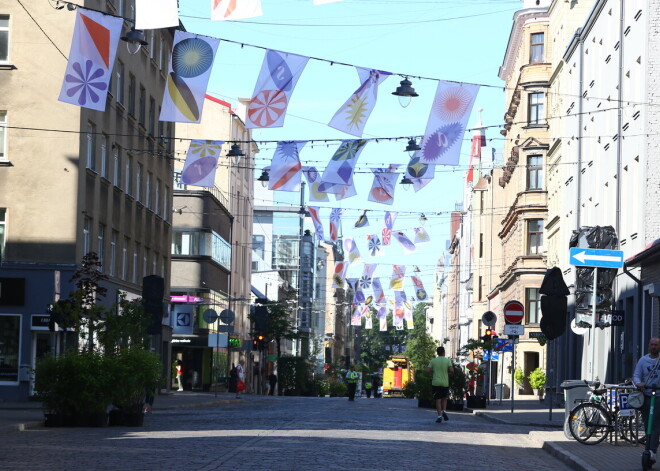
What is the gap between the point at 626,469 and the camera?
51.9 feet

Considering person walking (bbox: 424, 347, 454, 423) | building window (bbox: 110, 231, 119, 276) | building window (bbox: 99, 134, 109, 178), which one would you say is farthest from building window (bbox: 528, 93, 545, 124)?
person walking (bbox: 424, 347, 454, 423)

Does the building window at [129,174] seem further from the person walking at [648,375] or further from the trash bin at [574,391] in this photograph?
the person walking at [648,375]

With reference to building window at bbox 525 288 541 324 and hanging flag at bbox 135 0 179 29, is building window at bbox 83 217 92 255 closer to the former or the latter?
hanging flag at bbox 135 0 179 29

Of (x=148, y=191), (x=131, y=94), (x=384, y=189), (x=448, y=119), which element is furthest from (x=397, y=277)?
(x=448, y=119)

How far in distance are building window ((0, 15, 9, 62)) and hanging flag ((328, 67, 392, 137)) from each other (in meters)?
16.7

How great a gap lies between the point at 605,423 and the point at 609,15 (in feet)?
76.8

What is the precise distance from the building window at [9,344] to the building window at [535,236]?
3872 centimetres

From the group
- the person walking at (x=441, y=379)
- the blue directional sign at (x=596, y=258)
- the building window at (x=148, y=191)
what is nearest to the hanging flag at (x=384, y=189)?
the person walking at (x=441, y=379)

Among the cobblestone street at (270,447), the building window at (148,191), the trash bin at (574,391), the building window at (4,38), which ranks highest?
the building window at (4,38)

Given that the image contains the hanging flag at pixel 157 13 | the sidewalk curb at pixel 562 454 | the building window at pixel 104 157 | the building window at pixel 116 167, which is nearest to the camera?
the sidewalk curb at pixel 562 454

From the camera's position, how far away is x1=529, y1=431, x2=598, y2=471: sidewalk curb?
1605 cm

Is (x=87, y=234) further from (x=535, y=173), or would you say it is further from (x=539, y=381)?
(x=535, y=173)

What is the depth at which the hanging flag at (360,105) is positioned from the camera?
2466 centimetres

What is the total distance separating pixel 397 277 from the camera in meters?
80.2
